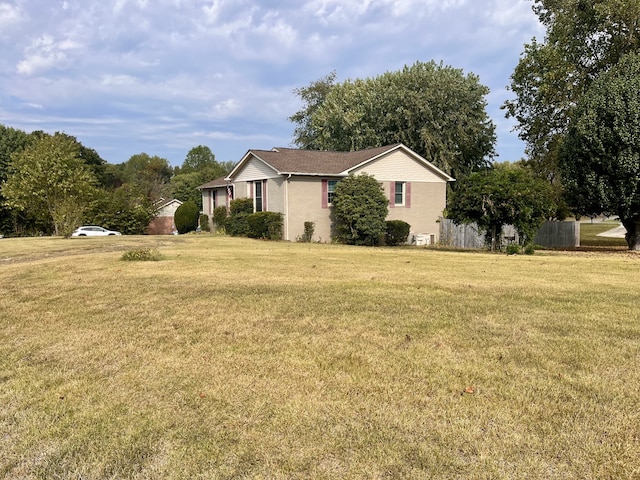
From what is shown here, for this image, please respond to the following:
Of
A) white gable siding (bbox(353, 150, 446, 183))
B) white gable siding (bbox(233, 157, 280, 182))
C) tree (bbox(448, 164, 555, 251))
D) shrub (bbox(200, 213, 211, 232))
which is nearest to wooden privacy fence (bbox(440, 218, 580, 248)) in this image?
white gable siding (bbox(353, 150, 446, 183))

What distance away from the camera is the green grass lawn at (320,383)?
279 centimetres

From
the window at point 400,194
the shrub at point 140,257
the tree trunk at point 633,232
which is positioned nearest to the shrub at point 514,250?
the tree trunk at point 633,232

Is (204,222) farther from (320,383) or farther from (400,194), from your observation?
(320,383)

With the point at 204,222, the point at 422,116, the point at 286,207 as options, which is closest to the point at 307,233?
the point at 286,207

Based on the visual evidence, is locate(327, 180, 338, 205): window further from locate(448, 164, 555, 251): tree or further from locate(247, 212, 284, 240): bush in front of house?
locate(448, 164, 555, 251): tree

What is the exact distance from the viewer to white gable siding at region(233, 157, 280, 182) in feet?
74.1

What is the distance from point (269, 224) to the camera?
21422mm

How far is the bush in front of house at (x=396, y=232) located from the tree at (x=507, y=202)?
594 cm

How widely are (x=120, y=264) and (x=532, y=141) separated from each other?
23.5 m

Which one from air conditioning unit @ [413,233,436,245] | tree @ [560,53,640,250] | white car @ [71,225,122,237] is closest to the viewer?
tree @ [560,53,640,250]

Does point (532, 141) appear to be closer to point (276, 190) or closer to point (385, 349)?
point (276, 190)

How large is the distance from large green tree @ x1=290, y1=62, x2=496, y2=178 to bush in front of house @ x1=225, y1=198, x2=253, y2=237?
505 inches

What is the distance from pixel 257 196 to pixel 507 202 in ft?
41.9

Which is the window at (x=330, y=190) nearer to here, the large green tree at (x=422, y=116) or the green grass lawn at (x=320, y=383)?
the large green tree at (x=422, y=116)
